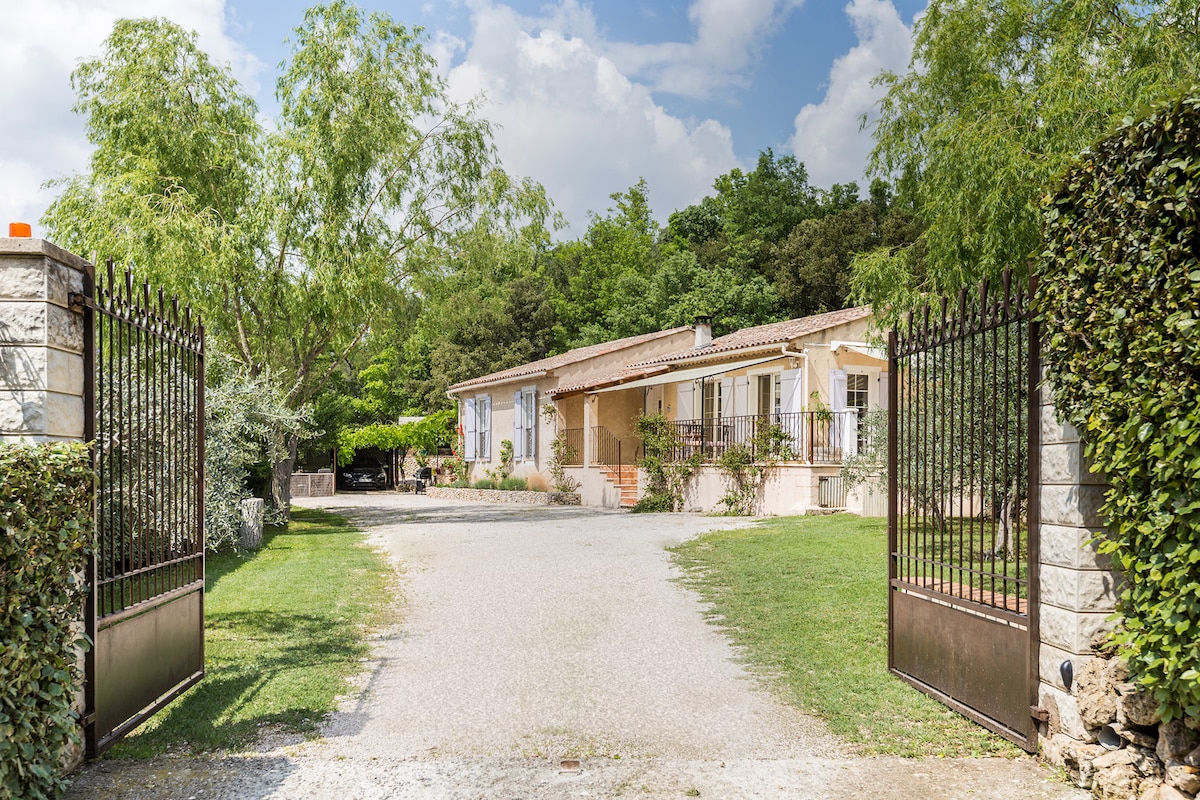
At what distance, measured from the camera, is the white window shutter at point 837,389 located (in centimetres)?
2019

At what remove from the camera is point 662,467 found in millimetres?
22312

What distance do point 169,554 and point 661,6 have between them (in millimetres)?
26177

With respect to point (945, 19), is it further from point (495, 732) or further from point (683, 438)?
point (495, 732)

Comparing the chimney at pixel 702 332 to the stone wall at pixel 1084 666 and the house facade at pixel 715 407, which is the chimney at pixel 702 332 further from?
the stone wall at pixel 1084 666

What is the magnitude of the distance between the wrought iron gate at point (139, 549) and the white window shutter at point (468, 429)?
25888mm

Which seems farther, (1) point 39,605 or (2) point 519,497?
(2) point 519,497

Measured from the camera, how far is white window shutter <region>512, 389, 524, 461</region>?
96.6 feet

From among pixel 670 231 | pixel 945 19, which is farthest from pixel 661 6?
pixel 670 231

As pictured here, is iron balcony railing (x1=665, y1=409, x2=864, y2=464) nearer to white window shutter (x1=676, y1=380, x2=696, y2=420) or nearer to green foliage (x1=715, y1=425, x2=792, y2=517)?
green foliage (x1=715, y1=425, x2=792, y2=517)

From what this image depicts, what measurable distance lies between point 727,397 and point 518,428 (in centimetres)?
855

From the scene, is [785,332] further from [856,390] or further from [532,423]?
[532,423]

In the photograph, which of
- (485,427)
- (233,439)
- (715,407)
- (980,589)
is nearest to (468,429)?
(485,427)

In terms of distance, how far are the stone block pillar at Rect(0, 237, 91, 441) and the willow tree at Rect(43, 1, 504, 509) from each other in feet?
42.1

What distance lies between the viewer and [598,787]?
15.0 feet
